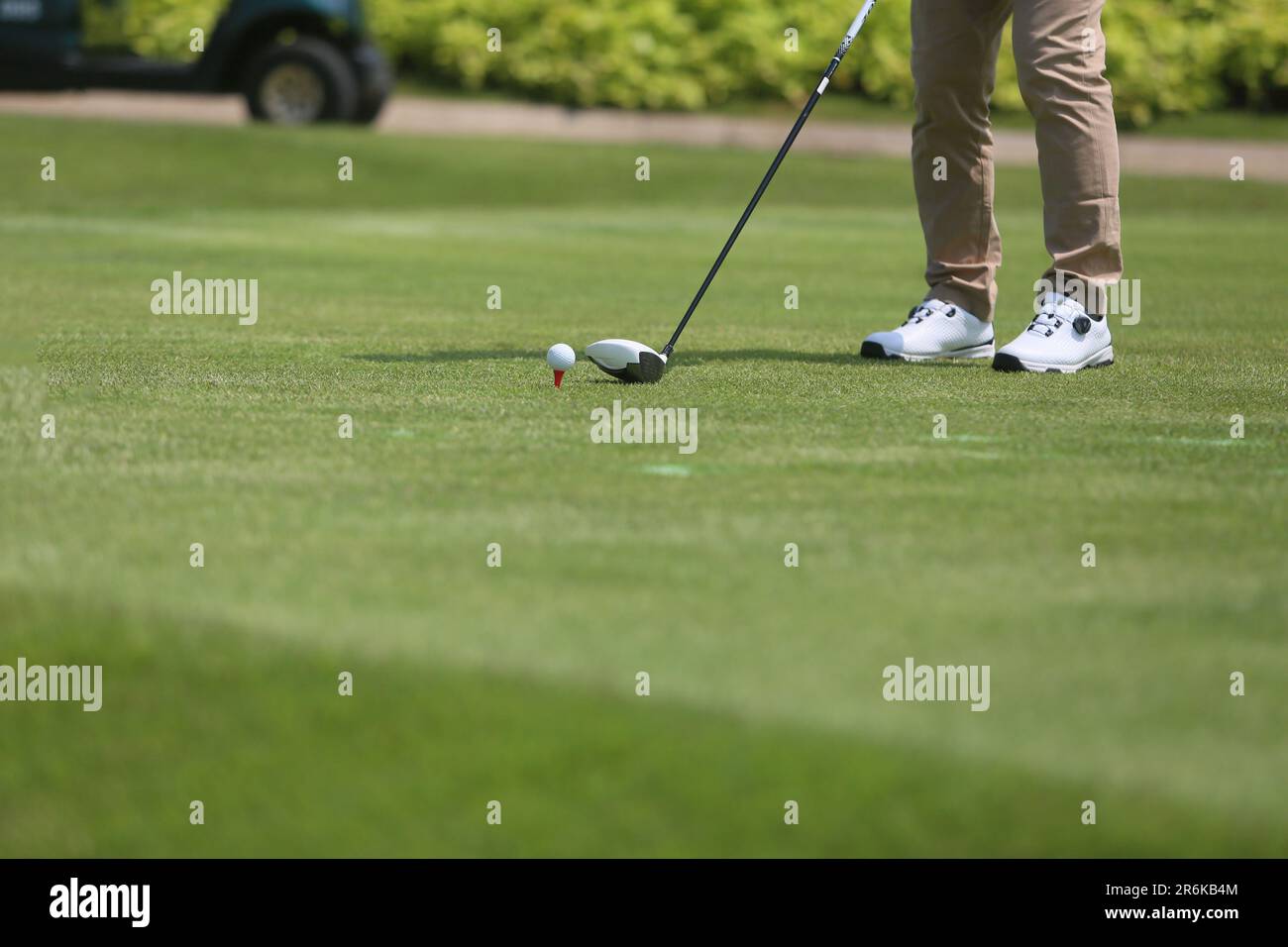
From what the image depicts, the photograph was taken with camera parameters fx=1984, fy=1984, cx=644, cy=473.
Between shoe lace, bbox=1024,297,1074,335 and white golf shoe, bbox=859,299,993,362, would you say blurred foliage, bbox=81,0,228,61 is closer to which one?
white golf shoe, bbox=859,299,993,362

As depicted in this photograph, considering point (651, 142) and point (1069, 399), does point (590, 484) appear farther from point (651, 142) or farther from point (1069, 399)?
point (651, 142)

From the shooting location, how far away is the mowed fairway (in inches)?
92.7

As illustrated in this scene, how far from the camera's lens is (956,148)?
20.6 feet

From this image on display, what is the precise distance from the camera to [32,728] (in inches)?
105

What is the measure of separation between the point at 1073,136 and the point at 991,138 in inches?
20.1

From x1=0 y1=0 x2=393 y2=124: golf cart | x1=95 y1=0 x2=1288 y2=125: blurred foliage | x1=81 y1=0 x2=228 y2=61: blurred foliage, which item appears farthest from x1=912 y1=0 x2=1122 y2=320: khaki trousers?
x1=95 y1=0 x2=1288 y2=125: blurred foliage

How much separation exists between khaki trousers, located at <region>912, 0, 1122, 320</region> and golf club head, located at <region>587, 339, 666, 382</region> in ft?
4.13

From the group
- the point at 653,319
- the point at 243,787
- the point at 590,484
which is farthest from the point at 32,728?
the point at 653,319

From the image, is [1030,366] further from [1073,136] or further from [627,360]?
[627,360]

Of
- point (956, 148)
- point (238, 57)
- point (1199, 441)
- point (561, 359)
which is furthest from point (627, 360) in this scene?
point (238, 57)

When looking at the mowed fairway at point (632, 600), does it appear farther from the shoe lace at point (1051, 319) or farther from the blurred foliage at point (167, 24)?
the blurred foliage at point (167, 24)

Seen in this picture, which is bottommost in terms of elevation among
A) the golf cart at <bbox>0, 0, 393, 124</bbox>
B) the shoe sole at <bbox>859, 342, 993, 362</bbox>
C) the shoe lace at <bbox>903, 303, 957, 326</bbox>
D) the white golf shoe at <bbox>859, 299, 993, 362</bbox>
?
the shoe sole at <bbox>859, 342, 993, 362</bbox>

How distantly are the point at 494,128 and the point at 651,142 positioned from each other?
249 centimetres
